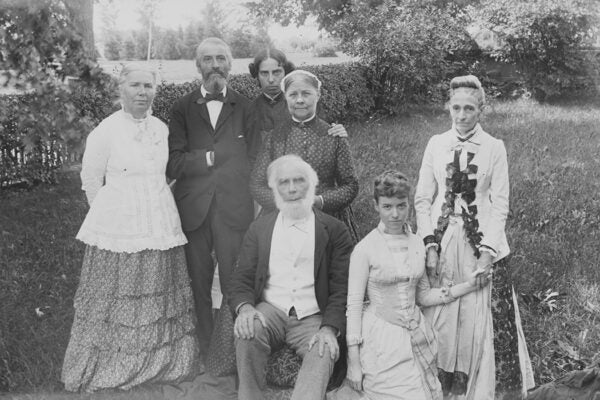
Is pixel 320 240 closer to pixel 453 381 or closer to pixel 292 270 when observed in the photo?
pixel 292 270

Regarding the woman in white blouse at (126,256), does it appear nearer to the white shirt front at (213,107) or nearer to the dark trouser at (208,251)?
the dark trouser at (208,251)

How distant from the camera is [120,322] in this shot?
3.76 m

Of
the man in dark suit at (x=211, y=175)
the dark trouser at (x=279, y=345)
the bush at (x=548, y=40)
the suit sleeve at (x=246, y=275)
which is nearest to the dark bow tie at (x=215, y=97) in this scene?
the man in dark suit at (x=211, y=175)

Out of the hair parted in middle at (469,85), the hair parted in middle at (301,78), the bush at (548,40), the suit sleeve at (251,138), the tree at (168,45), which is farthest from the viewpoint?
the tree at (168,45)

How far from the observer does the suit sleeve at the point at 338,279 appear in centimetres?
348

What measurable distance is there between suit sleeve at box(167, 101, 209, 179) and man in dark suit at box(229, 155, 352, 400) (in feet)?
1.74

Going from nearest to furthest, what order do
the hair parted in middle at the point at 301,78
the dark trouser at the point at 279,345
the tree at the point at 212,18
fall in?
the dark trouser at the point at 279,345 → the hair parted in middle at the point at 301,78 → the tree at the point at 212,18

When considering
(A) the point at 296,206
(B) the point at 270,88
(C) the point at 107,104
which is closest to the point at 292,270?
(A) the point at 296,206

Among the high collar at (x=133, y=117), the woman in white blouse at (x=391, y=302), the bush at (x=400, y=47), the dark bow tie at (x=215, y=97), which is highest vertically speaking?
the bush at (x=400, y=47)

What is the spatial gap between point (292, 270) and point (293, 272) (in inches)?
0.5

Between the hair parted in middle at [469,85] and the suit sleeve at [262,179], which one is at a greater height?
the hair parted in middle at [469,85]

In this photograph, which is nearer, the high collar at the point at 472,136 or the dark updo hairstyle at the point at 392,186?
the dark updo hairstyle at the point at 392,186

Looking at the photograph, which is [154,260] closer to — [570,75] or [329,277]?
[329,277]

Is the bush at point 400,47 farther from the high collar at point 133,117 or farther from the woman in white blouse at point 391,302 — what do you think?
the woman in white blouse at point 391,302
